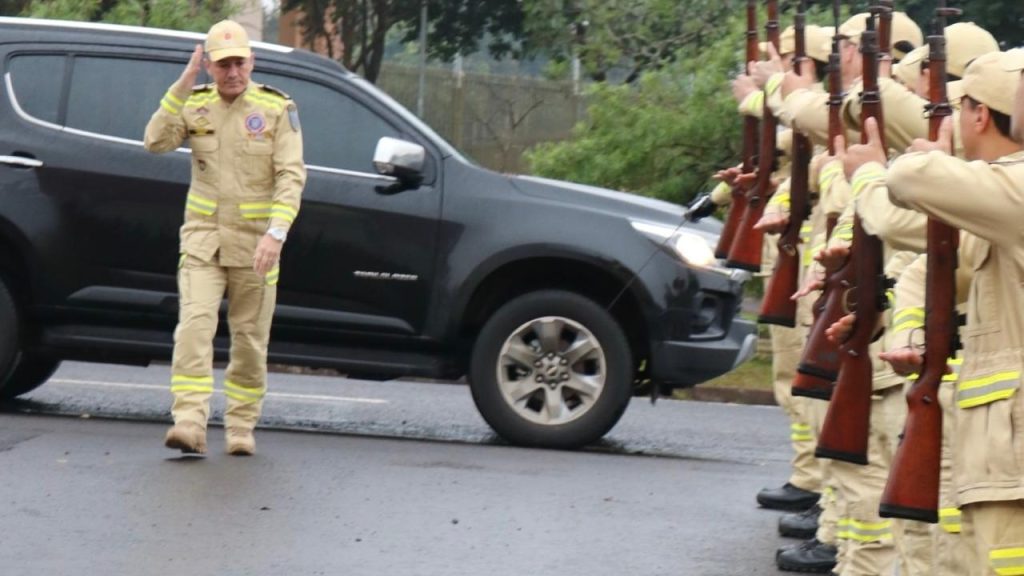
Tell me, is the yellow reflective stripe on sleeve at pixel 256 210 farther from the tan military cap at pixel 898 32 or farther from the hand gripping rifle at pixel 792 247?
the tan military cap at pixel 898 32

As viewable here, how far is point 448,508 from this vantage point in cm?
801

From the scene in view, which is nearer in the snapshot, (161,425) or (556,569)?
(556,569)

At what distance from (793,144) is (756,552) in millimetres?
1513

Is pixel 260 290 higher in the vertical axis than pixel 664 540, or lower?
higher

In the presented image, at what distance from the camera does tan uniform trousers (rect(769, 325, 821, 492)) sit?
817cm

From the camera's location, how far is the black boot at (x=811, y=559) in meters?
7.20

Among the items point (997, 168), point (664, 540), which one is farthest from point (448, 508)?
point (997, 168)

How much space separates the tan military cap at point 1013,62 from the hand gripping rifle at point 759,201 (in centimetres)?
344

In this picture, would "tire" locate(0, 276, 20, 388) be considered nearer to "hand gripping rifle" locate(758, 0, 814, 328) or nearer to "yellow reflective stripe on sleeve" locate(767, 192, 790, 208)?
"yellow reflective stripe on sleeve" locate(767, 192, 790, 208)

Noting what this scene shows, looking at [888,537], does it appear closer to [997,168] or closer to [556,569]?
[556,569]

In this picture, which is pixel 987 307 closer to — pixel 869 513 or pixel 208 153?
pixel 869 513

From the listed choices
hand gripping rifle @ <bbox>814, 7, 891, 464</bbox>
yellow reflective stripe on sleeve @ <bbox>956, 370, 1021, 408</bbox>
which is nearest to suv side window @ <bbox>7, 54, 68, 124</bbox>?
hand gripping rifle @ <bbox>814, 7, 891, 464</bbox>

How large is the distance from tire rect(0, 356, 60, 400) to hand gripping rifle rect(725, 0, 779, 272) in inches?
171

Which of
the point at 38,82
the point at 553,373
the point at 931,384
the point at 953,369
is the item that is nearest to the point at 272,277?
the point at 553,373
